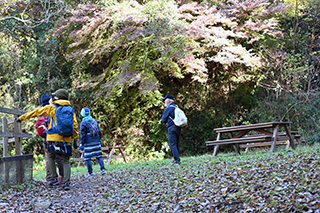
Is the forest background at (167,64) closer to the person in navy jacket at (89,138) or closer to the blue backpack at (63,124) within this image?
the person in navy jacket at (89,138)

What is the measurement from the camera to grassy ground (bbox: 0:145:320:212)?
4195 millimetres

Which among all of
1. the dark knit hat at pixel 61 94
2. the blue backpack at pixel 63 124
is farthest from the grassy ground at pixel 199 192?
the dark knit hat at pixel 61 94

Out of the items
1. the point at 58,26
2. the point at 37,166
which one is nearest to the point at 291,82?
the point at 58,26

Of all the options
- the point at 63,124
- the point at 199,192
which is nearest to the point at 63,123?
the point at 63,124

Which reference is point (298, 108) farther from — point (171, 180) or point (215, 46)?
point (171, 180)

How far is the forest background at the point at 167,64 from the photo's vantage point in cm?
1222

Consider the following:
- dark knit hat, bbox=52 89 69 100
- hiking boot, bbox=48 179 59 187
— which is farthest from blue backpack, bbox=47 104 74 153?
hiking boot, bbox=48 179 59 187

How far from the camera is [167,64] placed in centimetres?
1240

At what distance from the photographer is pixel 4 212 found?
4832mm

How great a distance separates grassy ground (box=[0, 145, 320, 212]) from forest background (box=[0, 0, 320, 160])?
5.63m

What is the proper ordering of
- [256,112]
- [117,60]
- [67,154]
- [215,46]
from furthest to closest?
[256,112]
[117,60]
[215,46]
[67,154]

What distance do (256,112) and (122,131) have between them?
20.1 feet

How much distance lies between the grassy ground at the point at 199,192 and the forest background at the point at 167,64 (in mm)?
5630

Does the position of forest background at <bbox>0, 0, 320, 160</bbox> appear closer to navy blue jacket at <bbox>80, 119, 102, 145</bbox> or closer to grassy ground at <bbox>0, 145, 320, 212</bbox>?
navy blue jacket at <bbox>80, 119, 102, 145</bbox>
